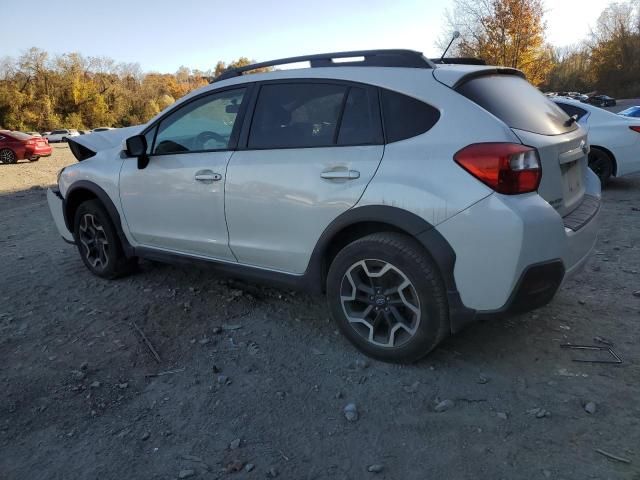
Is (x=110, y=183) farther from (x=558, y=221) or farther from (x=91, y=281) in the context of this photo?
(x=558, y=221)

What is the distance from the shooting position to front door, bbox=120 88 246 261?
3746 mm

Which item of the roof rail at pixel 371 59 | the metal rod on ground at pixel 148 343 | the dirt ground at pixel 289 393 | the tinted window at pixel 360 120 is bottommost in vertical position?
the dirt ground at pixel 289 393

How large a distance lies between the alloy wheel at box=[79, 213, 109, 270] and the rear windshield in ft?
11.3

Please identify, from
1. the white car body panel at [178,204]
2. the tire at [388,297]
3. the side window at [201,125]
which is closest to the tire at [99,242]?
the white car body panel at [178,204]

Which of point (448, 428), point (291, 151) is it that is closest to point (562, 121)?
point (291, 151)

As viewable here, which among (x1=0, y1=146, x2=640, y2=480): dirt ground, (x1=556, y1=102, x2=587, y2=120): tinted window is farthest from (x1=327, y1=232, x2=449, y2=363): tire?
(x1=556, y1=102, x2=587, y2=120): tinted window

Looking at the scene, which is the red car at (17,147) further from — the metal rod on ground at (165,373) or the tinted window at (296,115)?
the metal rod on ground at (165,373)

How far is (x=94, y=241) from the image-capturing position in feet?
16.1

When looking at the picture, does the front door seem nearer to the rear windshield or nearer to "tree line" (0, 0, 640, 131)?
the rear windshield

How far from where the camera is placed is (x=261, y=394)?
2977 millimetres

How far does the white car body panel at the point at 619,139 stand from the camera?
806 centimetres

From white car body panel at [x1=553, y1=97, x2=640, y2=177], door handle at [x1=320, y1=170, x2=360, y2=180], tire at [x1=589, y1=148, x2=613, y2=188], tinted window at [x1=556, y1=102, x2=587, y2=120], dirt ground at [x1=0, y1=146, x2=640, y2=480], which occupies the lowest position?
dirt ground at [x1=0, y1=146, x2=640, y2=480]

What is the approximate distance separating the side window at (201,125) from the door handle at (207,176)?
0.20 m

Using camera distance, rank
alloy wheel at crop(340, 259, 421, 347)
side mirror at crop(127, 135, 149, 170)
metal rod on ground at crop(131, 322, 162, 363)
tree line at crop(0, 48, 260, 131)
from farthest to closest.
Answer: tree line at crop(0, 48, 260, 131)
side mirror at crop(127, 135, 149, 170)
metal rod on ground at crop(131, 322, 162, 363)
alloy wheel at crop(340, 259, 421, 347)
